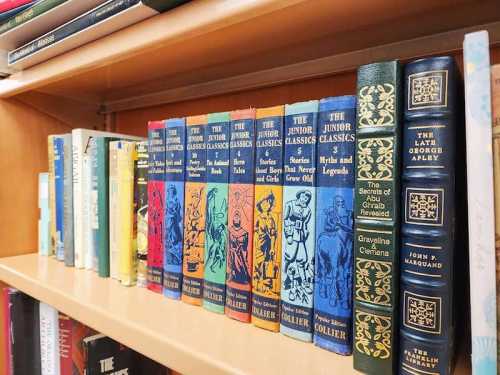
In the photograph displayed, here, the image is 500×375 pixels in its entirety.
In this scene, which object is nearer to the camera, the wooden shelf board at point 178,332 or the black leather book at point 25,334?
the wooden shelf board at point 178,332

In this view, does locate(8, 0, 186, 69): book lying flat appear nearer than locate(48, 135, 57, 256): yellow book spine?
Yes

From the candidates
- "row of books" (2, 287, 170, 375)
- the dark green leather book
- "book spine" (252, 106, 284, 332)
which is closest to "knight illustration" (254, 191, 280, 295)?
"book spine" (252, 106, 284, 332)

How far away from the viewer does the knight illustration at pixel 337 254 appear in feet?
1.24

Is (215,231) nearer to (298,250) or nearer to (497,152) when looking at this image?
(298,250)

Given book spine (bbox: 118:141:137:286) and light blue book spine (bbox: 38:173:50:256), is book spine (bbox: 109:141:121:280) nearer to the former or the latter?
book spine (bbox: 118:141:137:286)

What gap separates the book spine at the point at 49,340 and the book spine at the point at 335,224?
1.86ft

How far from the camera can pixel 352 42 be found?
Answer: 21.0 inches

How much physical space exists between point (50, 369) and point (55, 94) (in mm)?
615

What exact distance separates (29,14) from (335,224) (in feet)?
1.99

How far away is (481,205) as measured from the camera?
11.2 inches

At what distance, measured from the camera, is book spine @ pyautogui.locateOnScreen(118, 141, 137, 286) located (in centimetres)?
60

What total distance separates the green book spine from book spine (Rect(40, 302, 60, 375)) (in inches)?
21.0

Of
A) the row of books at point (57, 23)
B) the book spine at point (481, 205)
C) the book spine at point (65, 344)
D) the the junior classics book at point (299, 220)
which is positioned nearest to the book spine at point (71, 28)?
the row of books at point (57, 23)

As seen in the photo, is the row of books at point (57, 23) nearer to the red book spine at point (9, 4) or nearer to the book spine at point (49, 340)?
the red book spine at point (9, 4)
